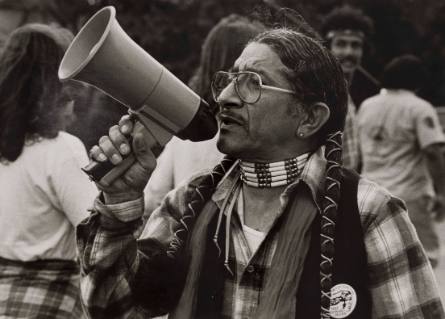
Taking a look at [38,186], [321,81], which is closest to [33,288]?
[38,186]

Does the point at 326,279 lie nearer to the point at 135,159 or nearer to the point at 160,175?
the point at 135,159

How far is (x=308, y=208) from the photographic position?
273cm

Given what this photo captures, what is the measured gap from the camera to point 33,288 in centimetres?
382

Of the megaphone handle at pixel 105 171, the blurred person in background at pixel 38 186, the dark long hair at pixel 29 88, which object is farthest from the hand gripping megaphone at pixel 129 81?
the dark long hair at pixel 29 88

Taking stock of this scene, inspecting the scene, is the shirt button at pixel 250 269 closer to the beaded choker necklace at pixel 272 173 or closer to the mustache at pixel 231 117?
the beaded choker necklace at pixel 272 173

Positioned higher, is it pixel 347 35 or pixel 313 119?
pixel 347 35

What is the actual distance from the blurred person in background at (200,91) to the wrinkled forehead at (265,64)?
4.56 ft

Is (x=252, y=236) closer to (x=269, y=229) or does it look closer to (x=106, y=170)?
(x=269, y=229)

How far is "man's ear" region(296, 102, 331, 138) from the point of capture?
288 cm

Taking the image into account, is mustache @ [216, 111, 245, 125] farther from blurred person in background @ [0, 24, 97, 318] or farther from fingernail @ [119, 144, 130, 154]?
blurred person in background @ [0, 24, 97, 318]

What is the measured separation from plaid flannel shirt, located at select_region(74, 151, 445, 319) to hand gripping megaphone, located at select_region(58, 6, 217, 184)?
0.62 ft

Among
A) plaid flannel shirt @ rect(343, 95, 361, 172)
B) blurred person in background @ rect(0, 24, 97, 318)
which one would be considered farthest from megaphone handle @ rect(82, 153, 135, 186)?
plaid flannel shirt @ rect(343, 95, 361, 172)

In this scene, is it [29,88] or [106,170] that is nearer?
[106,170]

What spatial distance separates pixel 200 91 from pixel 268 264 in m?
1.75
